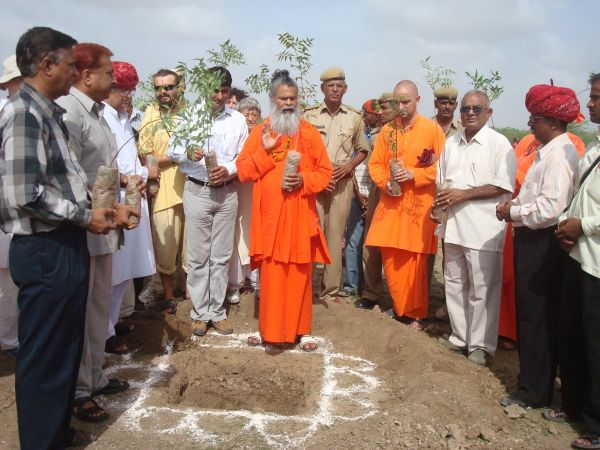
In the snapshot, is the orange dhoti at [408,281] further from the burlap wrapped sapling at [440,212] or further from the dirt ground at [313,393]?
the burlap wrapped sapling at [440,212]

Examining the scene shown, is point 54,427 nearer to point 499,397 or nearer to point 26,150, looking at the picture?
point 26,150

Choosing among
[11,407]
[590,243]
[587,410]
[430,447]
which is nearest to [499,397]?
[587,410]

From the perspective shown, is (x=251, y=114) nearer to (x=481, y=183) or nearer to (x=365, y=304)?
(x=365, y=304)

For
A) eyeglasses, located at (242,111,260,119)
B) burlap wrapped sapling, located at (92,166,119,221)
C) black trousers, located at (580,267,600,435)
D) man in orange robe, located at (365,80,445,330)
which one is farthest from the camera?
eyeglasses, located at (242,111,260,119)

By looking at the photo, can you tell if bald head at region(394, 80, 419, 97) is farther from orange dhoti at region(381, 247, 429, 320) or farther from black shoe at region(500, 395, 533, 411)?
black shoe at region(500, 395, 533, 411)

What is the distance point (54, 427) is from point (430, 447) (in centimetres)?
229

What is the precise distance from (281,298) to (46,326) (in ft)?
7.95

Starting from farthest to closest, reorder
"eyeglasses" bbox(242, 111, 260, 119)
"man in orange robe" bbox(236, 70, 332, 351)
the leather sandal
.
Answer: "eyeglasses" bbox(242, 111, 260, 119) → "man in orange robe" bbox(236, 70, 332, 351) → the leather sandal

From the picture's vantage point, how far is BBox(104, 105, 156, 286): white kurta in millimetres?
4871

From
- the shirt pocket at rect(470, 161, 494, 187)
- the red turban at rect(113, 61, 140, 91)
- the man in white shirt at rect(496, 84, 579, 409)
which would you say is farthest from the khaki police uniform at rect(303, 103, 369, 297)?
the man in white shirt at rect(496, 84, 579, 409)

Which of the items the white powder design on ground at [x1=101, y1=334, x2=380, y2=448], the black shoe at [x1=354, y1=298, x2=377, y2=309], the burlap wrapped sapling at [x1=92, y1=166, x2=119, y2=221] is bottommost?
the white powder design on ground at [x1=101, y1=334, x2=380, y2=448]

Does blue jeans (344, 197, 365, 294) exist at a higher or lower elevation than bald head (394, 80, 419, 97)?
lower

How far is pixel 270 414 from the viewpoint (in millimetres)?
4086

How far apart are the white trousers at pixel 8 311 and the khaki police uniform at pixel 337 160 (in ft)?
10.4
